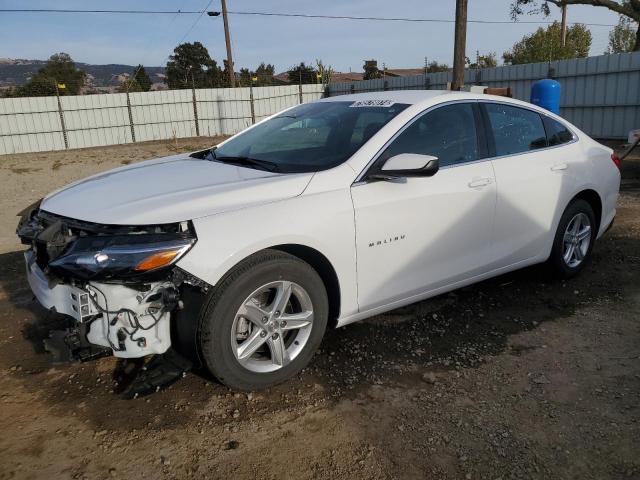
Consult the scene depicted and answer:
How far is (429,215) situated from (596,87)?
1425 centimetres

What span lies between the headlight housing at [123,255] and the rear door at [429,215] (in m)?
1.07

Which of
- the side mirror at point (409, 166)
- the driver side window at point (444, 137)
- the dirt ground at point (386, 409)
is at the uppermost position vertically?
the driver side window at point (444, 137)

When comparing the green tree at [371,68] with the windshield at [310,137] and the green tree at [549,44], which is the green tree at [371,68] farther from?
the windshield at [310,137]

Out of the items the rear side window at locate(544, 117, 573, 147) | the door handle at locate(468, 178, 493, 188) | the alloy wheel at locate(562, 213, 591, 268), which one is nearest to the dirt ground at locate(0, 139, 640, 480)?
the alloy wheel at locate(562, 213, 591, 268)

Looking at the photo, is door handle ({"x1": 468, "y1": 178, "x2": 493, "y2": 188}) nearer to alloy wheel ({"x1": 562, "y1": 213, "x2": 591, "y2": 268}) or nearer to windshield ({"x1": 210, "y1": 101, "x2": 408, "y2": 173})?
windshield ({"x1": 210, "y1": 101, "x2": 408, "y2": 173})

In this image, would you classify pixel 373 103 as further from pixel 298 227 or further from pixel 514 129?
pixel 298 227

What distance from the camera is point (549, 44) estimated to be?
1417 inches

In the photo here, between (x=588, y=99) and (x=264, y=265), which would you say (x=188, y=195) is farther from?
(x=588, y=99)

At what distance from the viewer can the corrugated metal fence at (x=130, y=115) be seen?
72.0 feet

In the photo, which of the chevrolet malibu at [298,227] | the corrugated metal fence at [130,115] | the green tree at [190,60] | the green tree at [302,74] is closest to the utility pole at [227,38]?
the corrugated metal fence at [130,115]

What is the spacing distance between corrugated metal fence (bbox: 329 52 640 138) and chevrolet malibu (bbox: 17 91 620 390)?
11909 millimetres

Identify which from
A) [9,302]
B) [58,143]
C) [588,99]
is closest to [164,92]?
[58,143]

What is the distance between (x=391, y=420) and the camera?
2.77 meters

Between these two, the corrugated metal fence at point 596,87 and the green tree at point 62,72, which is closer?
the corrugated metal fence at point 596,87
